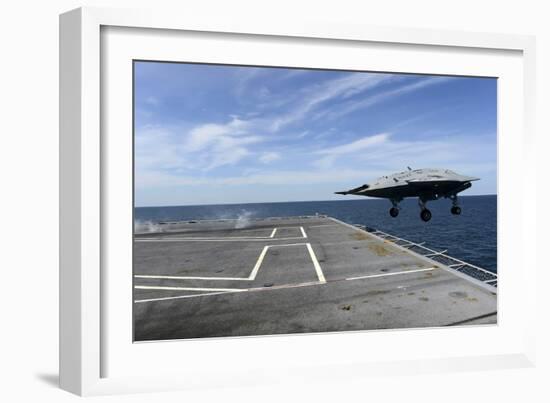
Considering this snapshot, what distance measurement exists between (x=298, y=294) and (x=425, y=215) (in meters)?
2.08

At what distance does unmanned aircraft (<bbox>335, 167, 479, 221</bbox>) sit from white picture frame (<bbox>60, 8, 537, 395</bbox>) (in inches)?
21.4

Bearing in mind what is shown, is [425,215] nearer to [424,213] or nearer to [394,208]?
[424,213]

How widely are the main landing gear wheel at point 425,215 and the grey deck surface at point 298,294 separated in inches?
44.9

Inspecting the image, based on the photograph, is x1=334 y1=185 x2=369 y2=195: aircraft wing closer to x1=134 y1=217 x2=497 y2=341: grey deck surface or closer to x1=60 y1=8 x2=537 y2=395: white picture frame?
x1=60 y1=8 x2=537 y2=395: white picture frame

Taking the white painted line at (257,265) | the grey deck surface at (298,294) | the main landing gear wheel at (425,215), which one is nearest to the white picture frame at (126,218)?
the grey deck surface at (298,294)

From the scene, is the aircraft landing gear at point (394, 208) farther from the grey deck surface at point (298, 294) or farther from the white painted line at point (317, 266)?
the white painted line at point (317, 266)

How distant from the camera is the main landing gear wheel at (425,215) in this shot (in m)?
3.67

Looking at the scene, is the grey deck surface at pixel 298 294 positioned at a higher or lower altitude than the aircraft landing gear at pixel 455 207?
lower

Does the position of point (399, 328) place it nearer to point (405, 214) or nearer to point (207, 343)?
point (405, 214)

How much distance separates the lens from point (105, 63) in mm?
2707

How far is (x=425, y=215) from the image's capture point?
3697 mm

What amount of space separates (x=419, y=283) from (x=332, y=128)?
2824mm

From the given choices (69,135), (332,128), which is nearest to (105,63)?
(69,135)

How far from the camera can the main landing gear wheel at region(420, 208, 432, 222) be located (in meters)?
3.67
